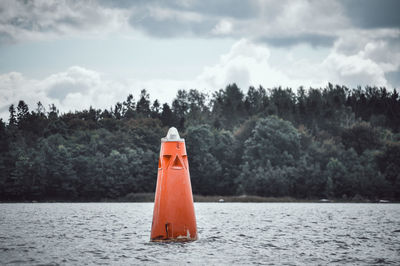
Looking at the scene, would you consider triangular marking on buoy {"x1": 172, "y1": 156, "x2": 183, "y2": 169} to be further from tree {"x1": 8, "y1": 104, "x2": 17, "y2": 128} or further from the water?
tree {"x1": 8, "y1": 104, "x2": 17, "y2": 128}

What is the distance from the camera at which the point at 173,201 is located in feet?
52.2

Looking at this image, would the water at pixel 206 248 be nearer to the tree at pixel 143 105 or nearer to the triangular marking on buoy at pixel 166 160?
the triangular marking on buoy at pixel 166 160

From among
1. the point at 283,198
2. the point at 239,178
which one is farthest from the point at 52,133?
the point at 283,198

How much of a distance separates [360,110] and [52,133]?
8043cm

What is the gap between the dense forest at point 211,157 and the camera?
294 feet

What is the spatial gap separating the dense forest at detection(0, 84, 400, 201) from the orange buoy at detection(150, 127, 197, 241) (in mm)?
75353

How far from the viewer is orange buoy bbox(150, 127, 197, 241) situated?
15.9m

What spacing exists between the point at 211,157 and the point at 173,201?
3290 inches

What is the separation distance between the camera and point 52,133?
365ft

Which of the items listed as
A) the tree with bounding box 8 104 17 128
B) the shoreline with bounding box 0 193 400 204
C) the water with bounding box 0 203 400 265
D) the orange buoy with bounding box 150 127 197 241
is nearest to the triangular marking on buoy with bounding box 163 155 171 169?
the orange buoy with bounding box 150 127 197 241

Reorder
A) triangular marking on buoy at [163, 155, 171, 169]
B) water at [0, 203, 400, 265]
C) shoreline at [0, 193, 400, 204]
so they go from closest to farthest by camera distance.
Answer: water at [0, 203, 400, 265]
triangular marking on buoy at [163, 155, 171, 169]
shoreline at [0, 193, 400, 204]

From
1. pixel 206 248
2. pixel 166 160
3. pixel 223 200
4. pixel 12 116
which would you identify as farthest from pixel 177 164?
pixel 12 116

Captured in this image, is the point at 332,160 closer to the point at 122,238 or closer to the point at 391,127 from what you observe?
the point at 391,127

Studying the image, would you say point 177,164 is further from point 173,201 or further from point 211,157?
point 211,157
